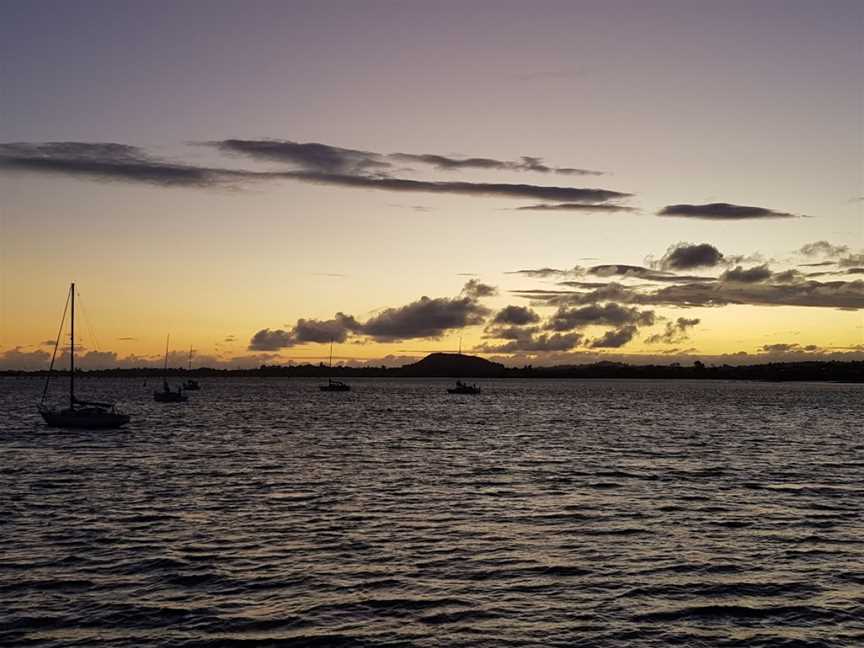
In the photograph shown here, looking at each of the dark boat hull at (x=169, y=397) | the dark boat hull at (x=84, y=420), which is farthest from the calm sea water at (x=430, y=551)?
the dark boat hull at (x=169, y=397)

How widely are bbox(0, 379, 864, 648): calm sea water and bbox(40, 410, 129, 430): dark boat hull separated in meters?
25.3

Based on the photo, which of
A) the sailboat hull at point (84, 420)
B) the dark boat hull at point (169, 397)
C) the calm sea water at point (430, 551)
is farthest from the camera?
the dark boat hull at point (169, 397)

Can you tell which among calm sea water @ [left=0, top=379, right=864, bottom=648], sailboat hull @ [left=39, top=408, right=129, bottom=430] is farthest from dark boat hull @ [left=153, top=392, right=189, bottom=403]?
calm sea water @ [left=0, top=379, right=864, bottom=648]

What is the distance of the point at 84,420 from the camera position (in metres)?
92.8

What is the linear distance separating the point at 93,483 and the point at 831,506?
44.1 meters

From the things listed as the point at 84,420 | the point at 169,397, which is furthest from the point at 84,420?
the point at 169,397

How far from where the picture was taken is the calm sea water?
77.0 feet

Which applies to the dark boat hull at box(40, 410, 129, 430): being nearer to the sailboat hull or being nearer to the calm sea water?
the sailboat hull

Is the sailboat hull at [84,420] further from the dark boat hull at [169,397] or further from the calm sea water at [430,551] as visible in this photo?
the dark boat hull at [169,397]

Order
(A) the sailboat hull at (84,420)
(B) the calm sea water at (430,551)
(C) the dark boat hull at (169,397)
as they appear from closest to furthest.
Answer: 1. (B) the calm sea water at (430,551)
2. (A) the sailboat hull at (84,420)
3. (C) the dark boat hull at (169,397)

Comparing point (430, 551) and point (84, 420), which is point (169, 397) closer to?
point (84, 420)

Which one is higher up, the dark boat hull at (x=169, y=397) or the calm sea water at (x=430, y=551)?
the calm sea water at (x=430, y=551)

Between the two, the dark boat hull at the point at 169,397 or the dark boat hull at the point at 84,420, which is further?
the dark boat hull at the point at 169,397

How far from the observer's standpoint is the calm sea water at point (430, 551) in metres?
23.5
